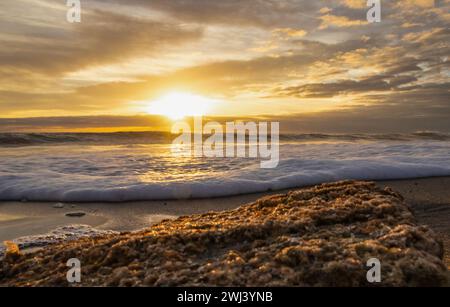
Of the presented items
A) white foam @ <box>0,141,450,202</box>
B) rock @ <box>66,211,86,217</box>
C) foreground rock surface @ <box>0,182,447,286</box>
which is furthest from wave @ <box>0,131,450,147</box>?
foreground rock surface @ <box>0,182,447,286</box>

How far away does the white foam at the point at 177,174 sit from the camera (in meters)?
6.88

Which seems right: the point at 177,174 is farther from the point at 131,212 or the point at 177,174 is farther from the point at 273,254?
the point at 273,254

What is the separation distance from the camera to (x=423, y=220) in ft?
15.9

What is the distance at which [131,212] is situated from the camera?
589 cm

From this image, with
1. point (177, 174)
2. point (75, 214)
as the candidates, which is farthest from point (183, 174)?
point (75, 214)

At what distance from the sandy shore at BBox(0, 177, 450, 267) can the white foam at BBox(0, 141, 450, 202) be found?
373 millimetres

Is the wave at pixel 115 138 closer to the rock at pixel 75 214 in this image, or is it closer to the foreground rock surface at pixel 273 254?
the rock at pixel 75 214

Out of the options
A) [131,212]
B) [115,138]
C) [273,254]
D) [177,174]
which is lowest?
[131,212]

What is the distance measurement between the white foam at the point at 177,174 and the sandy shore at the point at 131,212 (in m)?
0.37

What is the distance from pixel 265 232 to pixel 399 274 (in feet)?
2.52

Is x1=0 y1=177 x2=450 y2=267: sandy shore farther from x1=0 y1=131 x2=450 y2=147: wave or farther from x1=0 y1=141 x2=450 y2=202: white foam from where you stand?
x1=0 y1=131 x2=450 y2=147: wave

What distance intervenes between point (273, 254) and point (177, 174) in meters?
6.64
